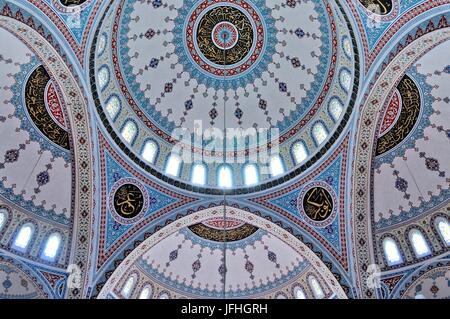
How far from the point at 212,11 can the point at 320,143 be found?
558cm

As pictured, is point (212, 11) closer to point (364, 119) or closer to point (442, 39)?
Answer: point (364, 119)

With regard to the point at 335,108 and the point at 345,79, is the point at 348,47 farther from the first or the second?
the point at 335,108

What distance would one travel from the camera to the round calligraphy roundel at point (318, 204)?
44.2 feet

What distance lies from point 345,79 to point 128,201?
287 inches

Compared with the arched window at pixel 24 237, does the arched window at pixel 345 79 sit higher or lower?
higher

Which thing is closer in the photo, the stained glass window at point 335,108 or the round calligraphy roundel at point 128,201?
the round calligraphy roundel at point 128,201

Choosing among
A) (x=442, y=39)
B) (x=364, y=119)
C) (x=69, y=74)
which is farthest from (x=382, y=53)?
(x=69, y=74)

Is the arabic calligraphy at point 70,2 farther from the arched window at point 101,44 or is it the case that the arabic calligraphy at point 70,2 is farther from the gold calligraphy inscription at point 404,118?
the gold calligraphy inscription at point 404,118

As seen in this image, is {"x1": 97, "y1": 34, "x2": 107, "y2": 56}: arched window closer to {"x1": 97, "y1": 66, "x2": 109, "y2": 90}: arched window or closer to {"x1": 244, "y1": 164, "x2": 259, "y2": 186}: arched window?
{"x1": 97, "y1": 66, "x2": 109, "y2": 90}: arched window

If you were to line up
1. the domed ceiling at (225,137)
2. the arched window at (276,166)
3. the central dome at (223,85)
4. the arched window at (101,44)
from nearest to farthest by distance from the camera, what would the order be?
the domed ceiling at (225,137)
the arched window at (101,44)
the central dome at (223,85)
the arched window at (276,166)

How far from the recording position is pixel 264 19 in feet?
49.7

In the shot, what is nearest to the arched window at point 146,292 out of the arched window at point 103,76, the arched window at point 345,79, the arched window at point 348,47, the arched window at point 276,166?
the arched window at point 276,166

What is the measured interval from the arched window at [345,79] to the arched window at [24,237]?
9781 mm

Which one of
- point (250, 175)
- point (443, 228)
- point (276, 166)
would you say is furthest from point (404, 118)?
point (250, 175)
